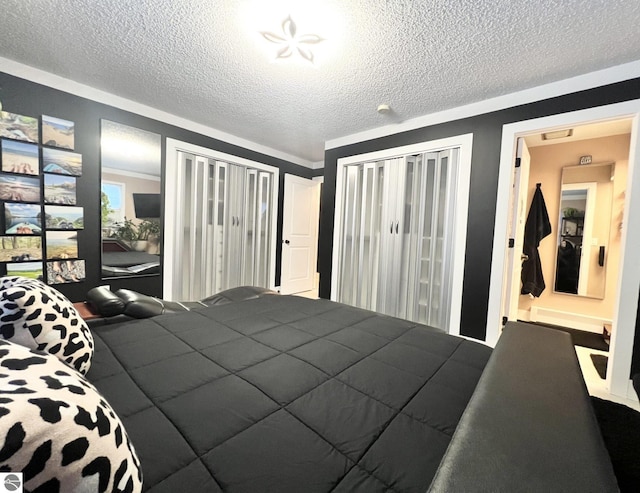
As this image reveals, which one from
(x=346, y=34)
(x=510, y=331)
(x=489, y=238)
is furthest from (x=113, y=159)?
(x=489, y=238)

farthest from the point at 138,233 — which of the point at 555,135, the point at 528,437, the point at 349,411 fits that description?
the point at 555,135

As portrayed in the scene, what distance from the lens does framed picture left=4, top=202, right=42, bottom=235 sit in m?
2.34

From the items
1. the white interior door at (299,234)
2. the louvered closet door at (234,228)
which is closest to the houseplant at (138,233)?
the louvered closet door at (234,228)

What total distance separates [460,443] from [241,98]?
318 centimetres

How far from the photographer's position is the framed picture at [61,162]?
8.16 feet

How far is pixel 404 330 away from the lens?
5.17 ft

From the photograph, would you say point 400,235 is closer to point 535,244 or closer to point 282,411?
point 535,244

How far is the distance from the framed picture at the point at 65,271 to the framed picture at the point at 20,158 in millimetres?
863

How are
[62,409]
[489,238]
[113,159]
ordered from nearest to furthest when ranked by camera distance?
[62,409] < [489,238] < [113,159]

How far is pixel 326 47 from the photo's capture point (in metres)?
2.00

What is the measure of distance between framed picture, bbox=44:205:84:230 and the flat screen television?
49 cm

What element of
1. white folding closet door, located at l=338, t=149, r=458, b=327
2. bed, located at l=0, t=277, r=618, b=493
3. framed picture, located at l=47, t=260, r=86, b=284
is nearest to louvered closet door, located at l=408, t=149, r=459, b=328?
white folding closet door, located at l=338, t=149, r=458, b=327

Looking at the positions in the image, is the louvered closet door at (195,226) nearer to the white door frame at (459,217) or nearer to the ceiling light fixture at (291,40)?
the ceiling light fixture at (291,40)

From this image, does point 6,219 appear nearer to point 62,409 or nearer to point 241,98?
point 241,98
